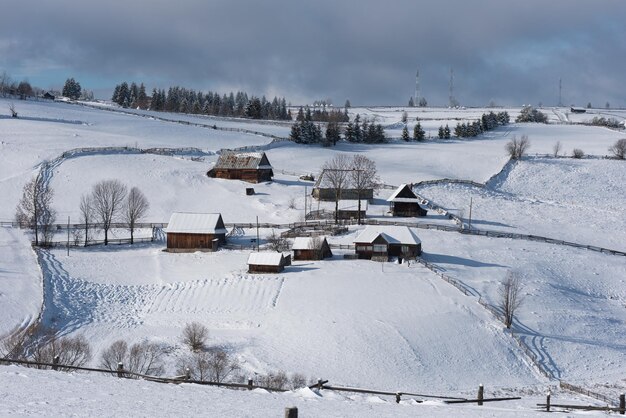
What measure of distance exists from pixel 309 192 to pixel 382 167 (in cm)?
2155

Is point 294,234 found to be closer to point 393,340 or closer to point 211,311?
point 211,311

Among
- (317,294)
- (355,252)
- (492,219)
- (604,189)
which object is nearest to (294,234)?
(355,252)

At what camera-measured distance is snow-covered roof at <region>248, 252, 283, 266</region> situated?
45469 millimetres

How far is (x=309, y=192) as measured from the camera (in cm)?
7138

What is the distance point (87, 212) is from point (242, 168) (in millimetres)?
20275

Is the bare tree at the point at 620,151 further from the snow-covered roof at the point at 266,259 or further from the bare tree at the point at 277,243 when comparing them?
the snow-covered roof at the point at 266,259

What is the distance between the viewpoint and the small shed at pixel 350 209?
6197 centimetres

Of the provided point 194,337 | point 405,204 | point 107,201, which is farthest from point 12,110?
point 194,337

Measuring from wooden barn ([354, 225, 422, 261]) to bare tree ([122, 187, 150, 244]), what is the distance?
61.6ft

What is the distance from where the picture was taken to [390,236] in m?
49.5

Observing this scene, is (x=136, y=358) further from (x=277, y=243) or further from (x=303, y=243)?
(x=277, y=243)

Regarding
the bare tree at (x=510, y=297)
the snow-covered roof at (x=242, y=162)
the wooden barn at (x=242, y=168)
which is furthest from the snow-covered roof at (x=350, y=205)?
the bare tree at (x=510, y=297)

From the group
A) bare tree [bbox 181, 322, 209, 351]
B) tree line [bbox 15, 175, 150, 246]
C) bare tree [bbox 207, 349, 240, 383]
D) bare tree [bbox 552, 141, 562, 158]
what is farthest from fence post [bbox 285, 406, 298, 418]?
bare tree [bbox 552, 141, 562, 158]

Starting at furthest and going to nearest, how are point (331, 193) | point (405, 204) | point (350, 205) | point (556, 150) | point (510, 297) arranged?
1. point (556, 150)
2. point (331, 193)
3. point (350, 205)
4. point (405, 204)
5. point (510, 297)
